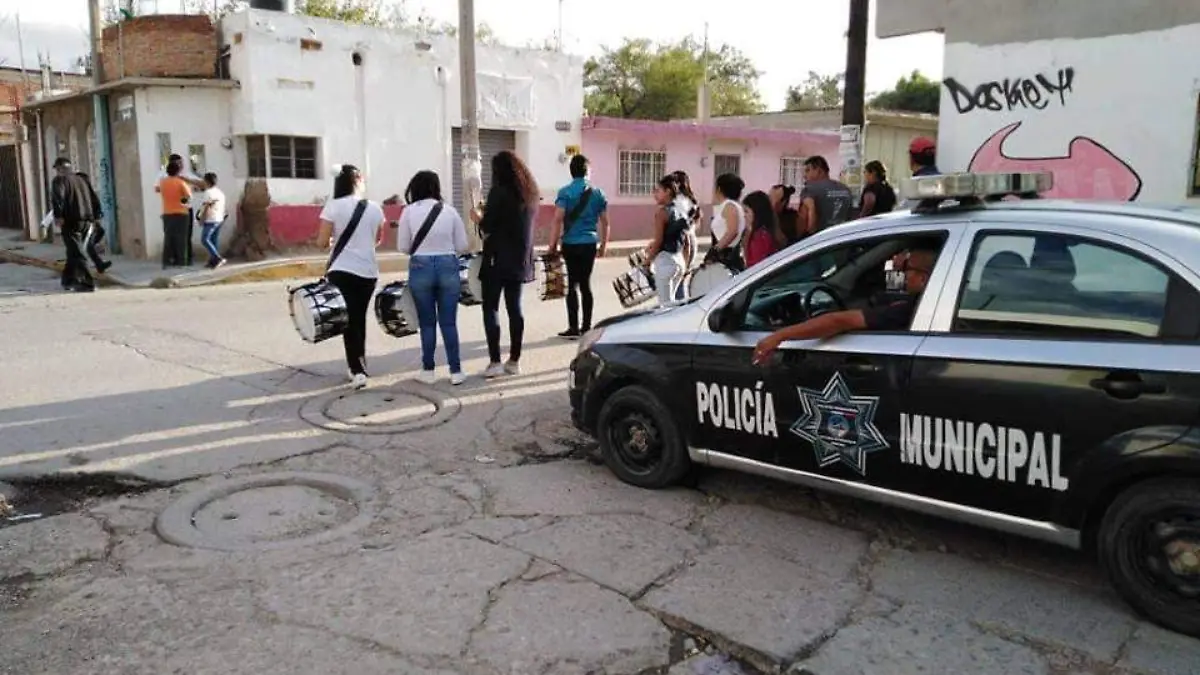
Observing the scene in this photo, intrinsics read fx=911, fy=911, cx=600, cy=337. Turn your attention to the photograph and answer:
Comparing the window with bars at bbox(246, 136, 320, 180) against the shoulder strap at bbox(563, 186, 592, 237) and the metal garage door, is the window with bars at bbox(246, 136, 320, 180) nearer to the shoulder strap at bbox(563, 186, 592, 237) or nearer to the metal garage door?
the metal garage door

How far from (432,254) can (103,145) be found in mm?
13517

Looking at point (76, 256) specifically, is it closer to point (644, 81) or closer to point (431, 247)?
point (431, 247)

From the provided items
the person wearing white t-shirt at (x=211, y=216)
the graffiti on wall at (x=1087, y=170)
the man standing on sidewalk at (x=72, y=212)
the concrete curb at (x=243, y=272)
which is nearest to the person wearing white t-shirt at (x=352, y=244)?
the graffiti on wall at (x=1087, y=170)

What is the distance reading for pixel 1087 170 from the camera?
7.59 m

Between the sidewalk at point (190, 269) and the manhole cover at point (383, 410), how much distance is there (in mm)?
6931

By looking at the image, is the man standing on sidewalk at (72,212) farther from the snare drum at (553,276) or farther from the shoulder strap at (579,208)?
the shoulder strap at (579,208)

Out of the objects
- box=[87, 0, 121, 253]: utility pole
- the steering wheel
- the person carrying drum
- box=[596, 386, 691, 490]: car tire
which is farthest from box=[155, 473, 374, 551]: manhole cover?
box=[87, 0, 121, 253]: utility pole

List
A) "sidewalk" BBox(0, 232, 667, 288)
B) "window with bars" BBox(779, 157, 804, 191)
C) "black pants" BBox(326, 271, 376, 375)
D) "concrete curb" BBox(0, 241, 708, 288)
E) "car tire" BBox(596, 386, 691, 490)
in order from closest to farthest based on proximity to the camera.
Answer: "car tire" BBox(596, 386, 691, 490) → "black pants" BBox(326, 271, 376, 375) → "concrete curb" BBox(0, 241, 708, 288) → "sidewalk" BBox(0, 232, 667, 288) → "window with bars" BBox(779, 157, 804, 191)

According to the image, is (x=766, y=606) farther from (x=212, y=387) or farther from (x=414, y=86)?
(x=414, y=86)

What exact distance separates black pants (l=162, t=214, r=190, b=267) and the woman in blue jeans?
972 centimetres

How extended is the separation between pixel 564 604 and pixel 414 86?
16.2 m

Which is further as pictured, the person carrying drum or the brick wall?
the brick wall

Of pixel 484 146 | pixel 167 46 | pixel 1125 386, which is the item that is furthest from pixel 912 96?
pixel 1125 386

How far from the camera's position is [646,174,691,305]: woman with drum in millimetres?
8078
